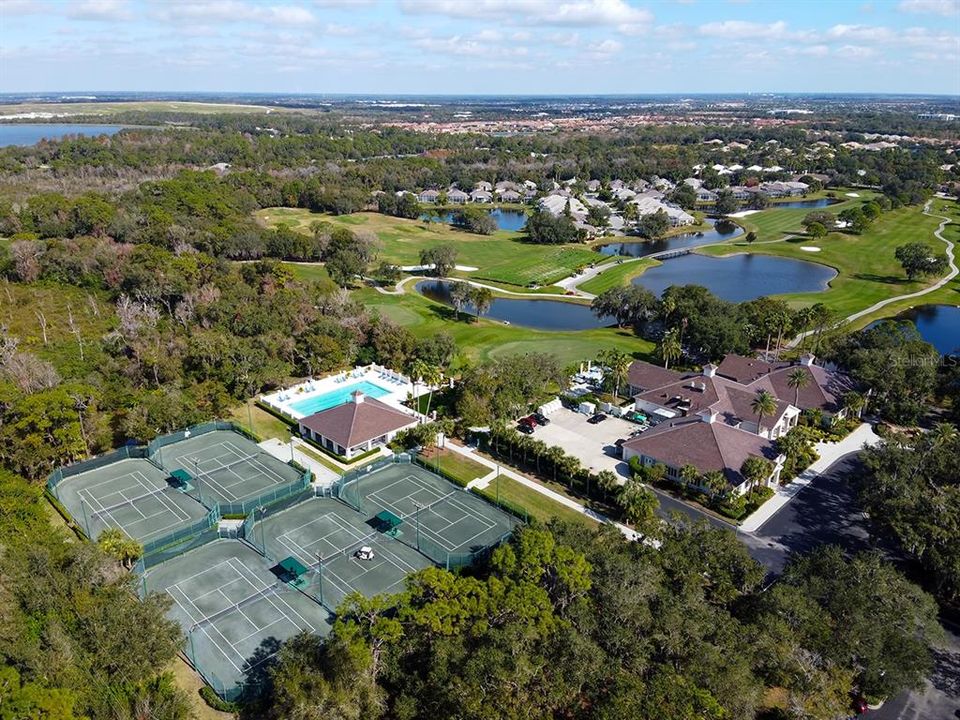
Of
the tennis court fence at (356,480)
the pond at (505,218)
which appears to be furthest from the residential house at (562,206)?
the tennis court fence at (356,480)

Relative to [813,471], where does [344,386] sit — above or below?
below

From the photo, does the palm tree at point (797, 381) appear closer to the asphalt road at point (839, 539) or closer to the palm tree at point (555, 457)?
the asphalt road at point (839, 539)

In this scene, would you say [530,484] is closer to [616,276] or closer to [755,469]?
[755,469]

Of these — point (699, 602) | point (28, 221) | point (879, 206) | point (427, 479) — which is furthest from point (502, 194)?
point (699, 602)

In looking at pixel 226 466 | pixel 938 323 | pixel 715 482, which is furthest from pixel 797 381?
pixel 938 323

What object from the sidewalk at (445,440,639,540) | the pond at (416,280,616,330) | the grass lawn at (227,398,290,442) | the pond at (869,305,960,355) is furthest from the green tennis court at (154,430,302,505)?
the pond at (869,305,960,355)

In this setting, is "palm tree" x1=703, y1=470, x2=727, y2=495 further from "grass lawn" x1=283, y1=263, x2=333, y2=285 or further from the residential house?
the residential house
